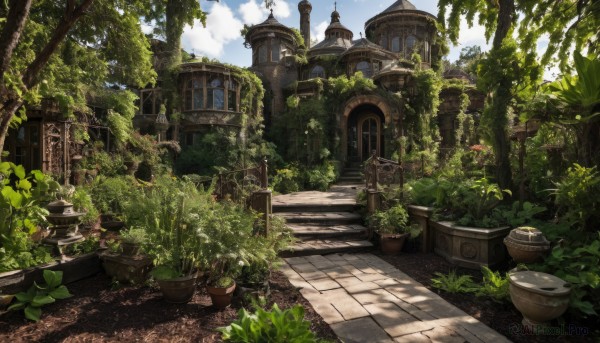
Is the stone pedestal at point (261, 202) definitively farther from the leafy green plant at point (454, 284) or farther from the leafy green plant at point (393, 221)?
the leafy green plant at point (454, 284)

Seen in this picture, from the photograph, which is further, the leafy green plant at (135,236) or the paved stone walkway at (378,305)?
the leafy green plant at (135,236)

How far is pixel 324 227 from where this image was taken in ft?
24.5

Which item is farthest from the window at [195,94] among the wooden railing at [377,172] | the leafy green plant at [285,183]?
the wooden railing at [377,172]

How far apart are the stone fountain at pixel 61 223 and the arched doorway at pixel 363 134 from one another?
1425 cm

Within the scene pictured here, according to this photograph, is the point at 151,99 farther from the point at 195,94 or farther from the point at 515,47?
the point at 515,47

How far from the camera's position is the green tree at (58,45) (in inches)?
139

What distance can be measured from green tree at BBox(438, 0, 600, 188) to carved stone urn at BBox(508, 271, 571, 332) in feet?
11.5

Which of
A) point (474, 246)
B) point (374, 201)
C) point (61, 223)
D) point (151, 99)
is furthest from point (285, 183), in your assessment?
point (151, 99)

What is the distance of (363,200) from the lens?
26.6 ft

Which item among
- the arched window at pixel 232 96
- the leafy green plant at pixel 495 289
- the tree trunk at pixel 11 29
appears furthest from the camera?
the arched window at pixel 232 96

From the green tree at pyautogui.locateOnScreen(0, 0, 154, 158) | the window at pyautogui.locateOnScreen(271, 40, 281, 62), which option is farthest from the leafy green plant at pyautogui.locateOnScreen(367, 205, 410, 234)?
the window at pyautogui.locateOnScreen(271, 40, 281, 62)

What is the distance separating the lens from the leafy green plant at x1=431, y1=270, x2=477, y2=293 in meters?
4.54

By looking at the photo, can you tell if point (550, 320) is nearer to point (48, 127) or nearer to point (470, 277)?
point (470, 277)

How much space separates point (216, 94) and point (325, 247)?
14523 millimetres
